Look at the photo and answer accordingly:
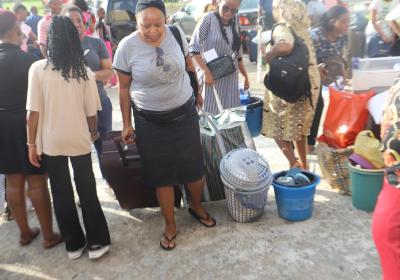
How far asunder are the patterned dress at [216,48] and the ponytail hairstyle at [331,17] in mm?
920

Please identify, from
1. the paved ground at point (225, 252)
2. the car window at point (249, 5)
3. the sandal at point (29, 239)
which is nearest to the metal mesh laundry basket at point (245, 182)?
the paved ground at point (225, 252)

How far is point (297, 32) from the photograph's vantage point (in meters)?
3.44

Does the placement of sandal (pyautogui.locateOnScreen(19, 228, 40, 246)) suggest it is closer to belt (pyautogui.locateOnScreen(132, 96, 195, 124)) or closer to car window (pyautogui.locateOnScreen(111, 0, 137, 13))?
belt (pyautogui.locateOnScreen(132, 96, 195, 124))

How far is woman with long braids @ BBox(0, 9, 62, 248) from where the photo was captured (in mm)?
2725

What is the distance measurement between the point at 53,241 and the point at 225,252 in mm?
1337

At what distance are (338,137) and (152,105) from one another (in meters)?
1.77

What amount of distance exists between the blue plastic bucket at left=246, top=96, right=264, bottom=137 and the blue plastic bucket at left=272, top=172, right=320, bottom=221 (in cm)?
109

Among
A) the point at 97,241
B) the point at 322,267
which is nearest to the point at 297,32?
the point at 322,267

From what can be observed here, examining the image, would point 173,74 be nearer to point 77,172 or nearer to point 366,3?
point 77,172

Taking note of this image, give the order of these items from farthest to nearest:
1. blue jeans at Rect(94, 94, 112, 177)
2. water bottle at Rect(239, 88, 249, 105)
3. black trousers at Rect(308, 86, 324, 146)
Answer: water bottle at Rect(239, 88, 249, 105)
black trousers at Rect(308, 86, 324, 146)
blue jeans at Rect(94, 94, 112, 177)

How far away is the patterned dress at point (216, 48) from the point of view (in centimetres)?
401

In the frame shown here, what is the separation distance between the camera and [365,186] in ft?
10.6

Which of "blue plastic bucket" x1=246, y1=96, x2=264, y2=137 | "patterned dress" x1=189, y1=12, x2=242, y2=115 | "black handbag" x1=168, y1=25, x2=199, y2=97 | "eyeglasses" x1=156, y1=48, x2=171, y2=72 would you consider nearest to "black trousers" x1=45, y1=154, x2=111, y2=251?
"eyeglasses" x1=156, y1=48, x2=171, y2=72

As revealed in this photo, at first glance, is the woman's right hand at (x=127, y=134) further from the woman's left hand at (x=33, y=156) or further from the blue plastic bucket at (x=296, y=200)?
the blue plastic bucket at (x=296, y=200)
